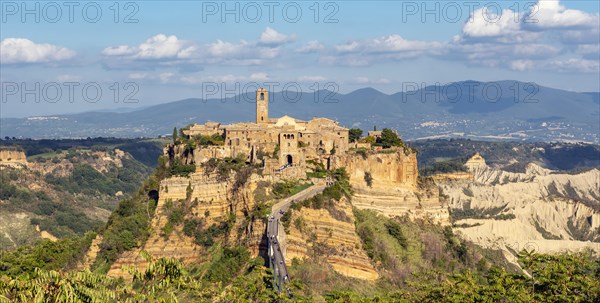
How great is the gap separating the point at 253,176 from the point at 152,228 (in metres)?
8.57

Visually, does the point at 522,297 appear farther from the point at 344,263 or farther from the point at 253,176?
the point at 253,176

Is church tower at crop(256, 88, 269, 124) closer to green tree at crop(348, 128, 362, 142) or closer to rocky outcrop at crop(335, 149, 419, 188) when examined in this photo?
green tree at crop(348, 128, 362, 142)

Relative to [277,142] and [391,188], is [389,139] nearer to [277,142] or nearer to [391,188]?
[391,188]

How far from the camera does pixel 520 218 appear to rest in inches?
5842

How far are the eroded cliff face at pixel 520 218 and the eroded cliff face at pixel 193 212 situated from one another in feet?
186

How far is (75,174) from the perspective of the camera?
186m

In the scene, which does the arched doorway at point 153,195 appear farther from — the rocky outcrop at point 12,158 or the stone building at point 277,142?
the rocky outcrop at point 12,158

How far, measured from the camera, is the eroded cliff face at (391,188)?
81000 mm

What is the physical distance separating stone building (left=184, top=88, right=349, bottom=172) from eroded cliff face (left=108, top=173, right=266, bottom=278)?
13.1ft

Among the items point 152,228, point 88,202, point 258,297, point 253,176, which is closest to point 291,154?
point 253,176

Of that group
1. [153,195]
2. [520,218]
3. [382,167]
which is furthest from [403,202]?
[520,218]

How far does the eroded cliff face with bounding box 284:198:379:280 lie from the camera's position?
66438 millimetres

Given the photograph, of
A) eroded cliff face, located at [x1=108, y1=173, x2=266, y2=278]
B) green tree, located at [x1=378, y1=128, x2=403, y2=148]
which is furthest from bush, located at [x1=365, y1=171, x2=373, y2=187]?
eroded cliff face, located at [x1=108, y1=173, x2=266, y2=278]

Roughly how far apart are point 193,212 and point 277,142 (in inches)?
425
